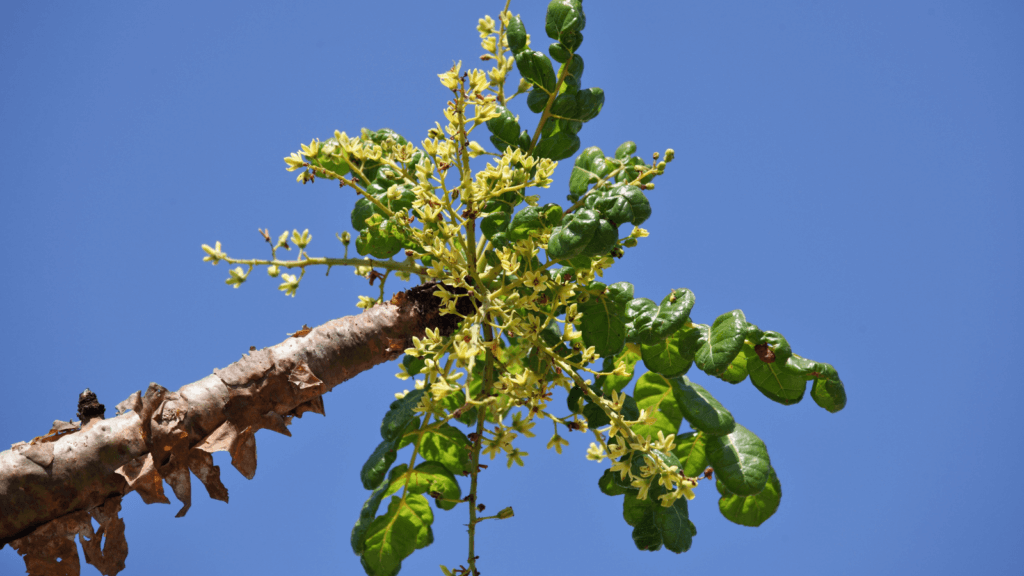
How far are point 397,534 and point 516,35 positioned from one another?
1889 mm

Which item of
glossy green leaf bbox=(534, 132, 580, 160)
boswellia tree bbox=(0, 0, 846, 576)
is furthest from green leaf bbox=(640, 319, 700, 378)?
glossy green leaf bbox=(534, 132, 580, 160)

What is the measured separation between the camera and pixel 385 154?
2.37m

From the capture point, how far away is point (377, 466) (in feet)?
7.58

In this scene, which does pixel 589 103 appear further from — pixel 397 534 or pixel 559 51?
pixel 397 534

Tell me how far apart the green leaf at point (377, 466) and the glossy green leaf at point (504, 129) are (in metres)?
1.23

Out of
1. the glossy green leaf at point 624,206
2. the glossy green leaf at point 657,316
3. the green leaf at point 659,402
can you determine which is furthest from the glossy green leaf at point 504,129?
the green leaf at point 659,402

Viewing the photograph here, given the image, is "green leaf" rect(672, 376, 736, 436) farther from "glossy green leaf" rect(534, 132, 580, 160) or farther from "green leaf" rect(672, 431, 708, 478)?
"glossy green leaf" rect(534, 132, 580, 160)

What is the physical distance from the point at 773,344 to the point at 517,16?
1550 mm

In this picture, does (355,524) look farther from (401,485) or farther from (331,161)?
(331,161)

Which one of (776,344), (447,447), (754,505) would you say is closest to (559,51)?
(776,344)

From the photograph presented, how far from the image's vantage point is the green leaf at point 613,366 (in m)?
2.43

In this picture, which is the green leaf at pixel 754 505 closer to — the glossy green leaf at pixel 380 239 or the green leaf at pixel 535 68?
the glossy green leaf at pixel 380 239

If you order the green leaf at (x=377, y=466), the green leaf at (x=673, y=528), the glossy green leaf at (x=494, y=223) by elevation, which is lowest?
the green leaf at (x=673, y=528)

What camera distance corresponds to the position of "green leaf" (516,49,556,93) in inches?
92.9
